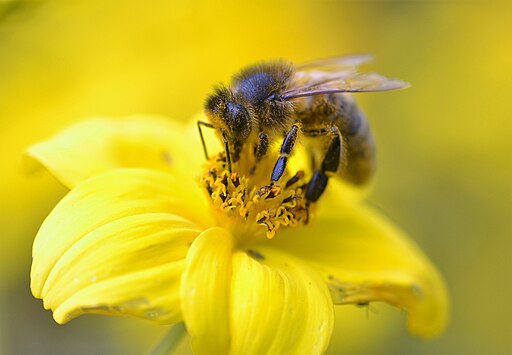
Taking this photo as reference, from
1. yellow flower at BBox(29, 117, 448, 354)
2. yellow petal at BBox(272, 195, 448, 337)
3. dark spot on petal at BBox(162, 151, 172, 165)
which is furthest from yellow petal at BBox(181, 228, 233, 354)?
dark spot on petal at BBox(162, 151, 172, 165)

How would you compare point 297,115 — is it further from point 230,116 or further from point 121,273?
point 121,273

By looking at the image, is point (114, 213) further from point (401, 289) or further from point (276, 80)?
point (401, 289)

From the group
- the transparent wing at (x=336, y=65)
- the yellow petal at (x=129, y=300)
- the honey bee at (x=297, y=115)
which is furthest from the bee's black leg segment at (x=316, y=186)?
the yellow petal at (x=129, y=300)

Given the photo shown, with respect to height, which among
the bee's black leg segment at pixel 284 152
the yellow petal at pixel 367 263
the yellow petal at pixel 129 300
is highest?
the bee's black leg segment at pixel 284 152

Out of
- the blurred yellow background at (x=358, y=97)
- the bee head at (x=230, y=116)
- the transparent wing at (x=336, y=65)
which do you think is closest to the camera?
the bee head at (x=230, y=116)

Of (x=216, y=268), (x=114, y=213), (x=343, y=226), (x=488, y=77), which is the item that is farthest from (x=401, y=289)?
(x=488, y=77)

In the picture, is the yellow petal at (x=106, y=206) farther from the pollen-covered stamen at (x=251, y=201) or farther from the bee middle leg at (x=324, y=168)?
the bee middle leg at (x=324, y=168)
